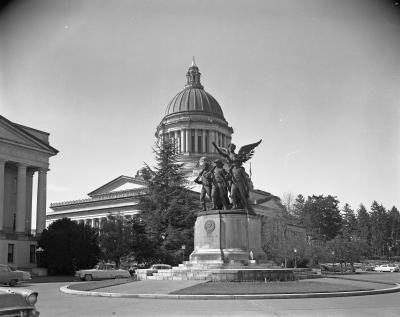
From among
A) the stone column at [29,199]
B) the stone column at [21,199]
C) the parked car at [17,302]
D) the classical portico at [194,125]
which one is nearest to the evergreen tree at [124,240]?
the stone column at [21,199]

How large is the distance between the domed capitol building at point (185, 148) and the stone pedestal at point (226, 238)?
6331 centimetres

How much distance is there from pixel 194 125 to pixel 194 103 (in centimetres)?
681

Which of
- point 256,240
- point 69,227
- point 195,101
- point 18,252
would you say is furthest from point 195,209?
Answer: point 195,101

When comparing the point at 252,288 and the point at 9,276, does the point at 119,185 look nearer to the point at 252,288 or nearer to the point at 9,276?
the point at 9,276

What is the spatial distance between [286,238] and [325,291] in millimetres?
45268

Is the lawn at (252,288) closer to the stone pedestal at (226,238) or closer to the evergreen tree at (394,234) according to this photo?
the stone pedestal at (226,238)

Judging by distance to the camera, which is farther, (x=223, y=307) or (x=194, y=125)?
(x=194, y=125)

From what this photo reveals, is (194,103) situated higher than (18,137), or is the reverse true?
(194,103)

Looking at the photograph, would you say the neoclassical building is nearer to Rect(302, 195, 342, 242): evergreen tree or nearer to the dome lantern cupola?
the dome lantern cupola

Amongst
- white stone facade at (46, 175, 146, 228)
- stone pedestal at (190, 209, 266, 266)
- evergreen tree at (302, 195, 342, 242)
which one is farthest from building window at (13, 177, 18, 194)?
evergreen tree at (302, 195, 342, 242)

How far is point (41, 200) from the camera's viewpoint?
220 feet

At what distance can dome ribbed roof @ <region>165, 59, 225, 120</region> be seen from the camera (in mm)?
112812

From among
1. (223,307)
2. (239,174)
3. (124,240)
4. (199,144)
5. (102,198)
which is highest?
(199,144)

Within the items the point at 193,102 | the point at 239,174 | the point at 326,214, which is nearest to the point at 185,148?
the point at 193,102
